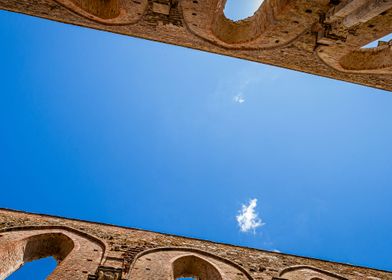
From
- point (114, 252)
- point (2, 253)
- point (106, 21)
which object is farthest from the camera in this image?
point (106, 21)

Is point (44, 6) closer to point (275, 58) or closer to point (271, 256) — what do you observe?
point (275, 58)

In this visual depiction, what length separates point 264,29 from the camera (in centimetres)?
756

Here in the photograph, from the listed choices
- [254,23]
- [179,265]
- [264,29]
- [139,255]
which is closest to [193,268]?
[179,265]

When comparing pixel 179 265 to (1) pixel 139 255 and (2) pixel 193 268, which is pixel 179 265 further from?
(1) pixel 139 255

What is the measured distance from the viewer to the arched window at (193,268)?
732 cm

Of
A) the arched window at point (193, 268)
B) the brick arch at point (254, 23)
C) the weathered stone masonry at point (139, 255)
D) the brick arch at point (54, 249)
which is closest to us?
the brick arch at point (54, 249)

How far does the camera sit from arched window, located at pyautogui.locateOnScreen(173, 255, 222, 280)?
7316mm

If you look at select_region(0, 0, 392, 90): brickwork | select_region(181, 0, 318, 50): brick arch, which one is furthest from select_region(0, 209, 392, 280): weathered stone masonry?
select_region(181, 0, 318, 50): brick arch

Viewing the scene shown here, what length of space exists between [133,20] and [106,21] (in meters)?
0.72

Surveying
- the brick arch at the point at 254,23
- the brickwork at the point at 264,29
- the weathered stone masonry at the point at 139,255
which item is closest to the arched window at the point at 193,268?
the weathered stone masonry at the point at 139,255

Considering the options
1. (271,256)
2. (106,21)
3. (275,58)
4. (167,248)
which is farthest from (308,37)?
(167,248)

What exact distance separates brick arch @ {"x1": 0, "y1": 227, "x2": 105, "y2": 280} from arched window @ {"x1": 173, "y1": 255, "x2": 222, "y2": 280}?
6.19 feet

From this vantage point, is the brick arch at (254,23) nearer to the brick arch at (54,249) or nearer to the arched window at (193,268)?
the arched window at (193,268)

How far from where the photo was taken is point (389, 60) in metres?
7.99
